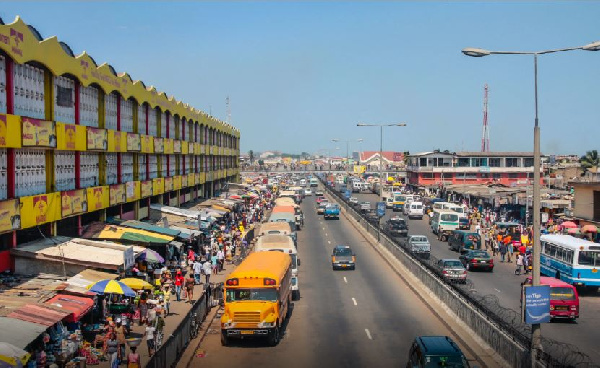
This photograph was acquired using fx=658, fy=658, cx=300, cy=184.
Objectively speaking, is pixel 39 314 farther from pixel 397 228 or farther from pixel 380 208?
pixel 380 208

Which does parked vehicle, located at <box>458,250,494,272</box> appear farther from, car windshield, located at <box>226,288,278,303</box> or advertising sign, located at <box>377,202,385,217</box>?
advertising sign, located at <box>377,202,385,217</box>

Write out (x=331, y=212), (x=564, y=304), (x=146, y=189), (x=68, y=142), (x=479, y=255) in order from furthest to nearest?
(x=331, y=212) → (x=146, y=189) → (x=479, y=255) → (x=68, y=142) → (x=564, y=304)

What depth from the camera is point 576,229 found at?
5084 centimetres

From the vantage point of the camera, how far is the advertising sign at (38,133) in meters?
26.2

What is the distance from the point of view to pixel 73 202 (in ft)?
103

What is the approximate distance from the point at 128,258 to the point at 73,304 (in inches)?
239

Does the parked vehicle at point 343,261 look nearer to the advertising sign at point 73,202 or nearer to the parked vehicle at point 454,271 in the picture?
the parked vehicle at point 454,271

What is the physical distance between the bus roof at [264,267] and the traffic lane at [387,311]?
3.95 meters

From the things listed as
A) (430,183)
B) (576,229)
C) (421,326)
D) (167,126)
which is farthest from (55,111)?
(430,183)

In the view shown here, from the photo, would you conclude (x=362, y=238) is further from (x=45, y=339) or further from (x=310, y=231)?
(x=45, y=339)

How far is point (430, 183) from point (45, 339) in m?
108

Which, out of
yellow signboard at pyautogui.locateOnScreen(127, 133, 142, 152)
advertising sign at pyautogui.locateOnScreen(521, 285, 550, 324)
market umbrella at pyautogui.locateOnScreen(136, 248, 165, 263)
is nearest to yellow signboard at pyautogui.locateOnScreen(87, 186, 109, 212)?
Answer: market umbrella at pyautogui.locateOnScreen(136, 248, 165, 263)

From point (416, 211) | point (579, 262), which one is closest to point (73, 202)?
point (579, 262)

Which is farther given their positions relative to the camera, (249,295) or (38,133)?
(38,133)
